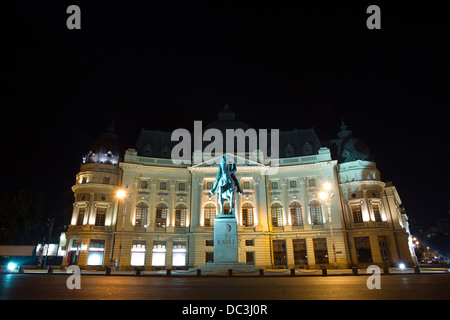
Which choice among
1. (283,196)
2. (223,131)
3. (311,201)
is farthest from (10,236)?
(311,201)

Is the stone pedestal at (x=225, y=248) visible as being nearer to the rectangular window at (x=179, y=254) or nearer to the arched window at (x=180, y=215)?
the rectangular window at (x=179, y=254)

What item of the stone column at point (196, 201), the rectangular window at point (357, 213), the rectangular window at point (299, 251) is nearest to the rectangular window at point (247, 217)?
the stone column at point (196, 201)

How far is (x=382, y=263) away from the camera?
4250 centimetres

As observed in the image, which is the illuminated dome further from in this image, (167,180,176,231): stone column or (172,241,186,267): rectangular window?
(172,241,186,267): rectangular window

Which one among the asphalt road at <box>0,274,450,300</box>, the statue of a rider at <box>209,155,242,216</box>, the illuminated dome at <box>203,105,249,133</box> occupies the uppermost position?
the illuminated dome at <box>203,105,249,133</box>

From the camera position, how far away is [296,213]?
4803cm

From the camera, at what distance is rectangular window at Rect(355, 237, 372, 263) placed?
43312 millimetres

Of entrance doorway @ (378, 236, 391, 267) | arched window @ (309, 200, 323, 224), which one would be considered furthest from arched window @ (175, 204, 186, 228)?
entrance doorway @ (378, 236, 391, 267)

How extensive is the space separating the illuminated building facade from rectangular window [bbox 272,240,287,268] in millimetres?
157

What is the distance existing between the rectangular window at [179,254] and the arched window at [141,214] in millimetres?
6161

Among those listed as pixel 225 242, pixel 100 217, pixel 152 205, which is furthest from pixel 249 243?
pixel 100 217

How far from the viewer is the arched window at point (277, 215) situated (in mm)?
48031
